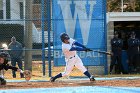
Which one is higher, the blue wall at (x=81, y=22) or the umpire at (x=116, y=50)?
the blue wall at (x=81, y=22)

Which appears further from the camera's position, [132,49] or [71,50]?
[132,49]

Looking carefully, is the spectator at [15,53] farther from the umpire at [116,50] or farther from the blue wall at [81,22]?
the umpire at [116,50]

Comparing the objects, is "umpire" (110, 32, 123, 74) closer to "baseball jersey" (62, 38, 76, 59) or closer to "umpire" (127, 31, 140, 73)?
"umpire" (127, 31, 140, 73)

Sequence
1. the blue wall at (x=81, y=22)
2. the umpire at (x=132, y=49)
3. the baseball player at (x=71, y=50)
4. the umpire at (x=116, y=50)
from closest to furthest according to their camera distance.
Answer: the baseball player at (x=71, y=50) → the blue wall at (x=81, y=22) → the umpire at (x=116, y=50) → the umpire at (x=132, y=49)

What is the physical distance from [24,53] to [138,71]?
4.82 m

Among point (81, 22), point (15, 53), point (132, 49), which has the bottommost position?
point (15, 53)

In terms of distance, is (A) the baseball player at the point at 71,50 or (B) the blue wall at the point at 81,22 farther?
(B) the blue wall at the point at 81,22

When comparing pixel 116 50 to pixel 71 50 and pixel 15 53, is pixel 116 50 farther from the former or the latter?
pixel 71 50

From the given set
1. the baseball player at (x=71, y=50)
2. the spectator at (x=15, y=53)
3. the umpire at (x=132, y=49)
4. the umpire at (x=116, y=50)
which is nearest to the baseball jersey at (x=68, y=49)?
the baseball player at (x=71, y=50)

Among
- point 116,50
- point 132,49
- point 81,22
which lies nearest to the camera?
point 81,22

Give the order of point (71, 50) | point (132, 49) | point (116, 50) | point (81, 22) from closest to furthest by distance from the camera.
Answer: point (71, 50) < point (81, 22) < point (116, 50) < point (132, 49)

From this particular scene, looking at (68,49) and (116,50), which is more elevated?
(68,49)

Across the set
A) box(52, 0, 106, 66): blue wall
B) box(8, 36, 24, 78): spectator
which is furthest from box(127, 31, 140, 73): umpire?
box(8, 36, 24, 78): spectator

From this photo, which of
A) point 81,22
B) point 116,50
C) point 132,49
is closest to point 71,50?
point 81,22
